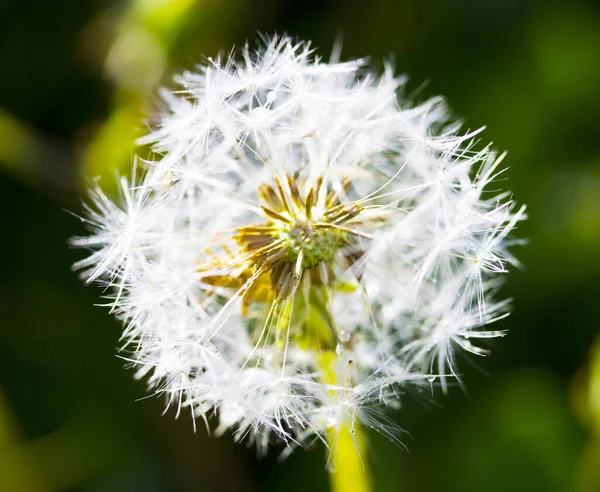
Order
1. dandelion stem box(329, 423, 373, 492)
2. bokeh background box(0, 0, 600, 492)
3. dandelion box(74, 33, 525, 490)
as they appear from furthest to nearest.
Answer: bokeh background box(0, 0, 600, 492) < dandelion stem box(329, 423, 373, 492) < dandelion box(74, 33, 525, 490)

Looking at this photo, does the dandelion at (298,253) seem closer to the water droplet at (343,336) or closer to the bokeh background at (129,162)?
the water droplet at (343,336)

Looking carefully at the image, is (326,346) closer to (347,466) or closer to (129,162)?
(347,466)

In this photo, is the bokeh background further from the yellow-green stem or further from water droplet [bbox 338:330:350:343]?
water droplet [bbox 338:330:350:343]

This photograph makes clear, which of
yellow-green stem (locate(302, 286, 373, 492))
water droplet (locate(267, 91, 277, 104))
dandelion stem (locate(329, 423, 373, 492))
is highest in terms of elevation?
water droplet (locate(267, 91, 277, 104))

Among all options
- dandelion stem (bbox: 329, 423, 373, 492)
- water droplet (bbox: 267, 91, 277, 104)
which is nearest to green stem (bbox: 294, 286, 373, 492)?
dandelion stem (bbox: 329, 423, 373, 492)

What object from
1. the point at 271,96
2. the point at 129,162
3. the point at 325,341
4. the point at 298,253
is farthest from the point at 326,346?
the point at 129,162

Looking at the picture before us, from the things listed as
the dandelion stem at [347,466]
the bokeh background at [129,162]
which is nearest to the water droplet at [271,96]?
the dandelion stem at [347,466]
